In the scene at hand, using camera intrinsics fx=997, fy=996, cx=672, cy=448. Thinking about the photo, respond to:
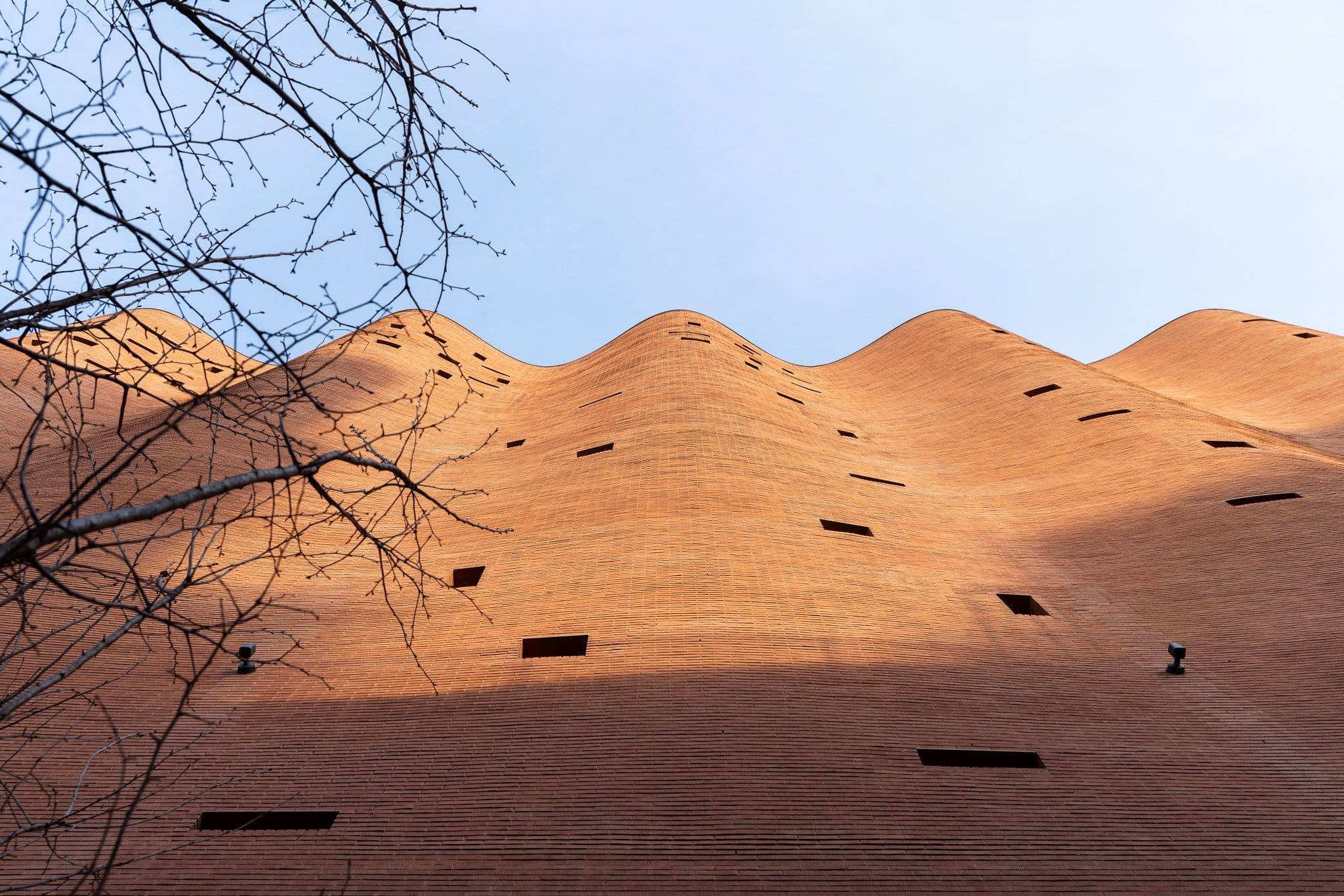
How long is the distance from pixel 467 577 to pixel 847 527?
19.2 ft

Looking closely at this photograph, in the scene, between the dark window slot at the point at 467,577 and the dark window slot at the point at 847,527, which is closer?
the dark window slot at the point at 467,577

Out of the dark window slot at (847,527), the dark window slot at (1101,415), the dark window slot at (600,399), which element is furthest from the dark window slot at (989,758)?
the dark window slot at (600,399)

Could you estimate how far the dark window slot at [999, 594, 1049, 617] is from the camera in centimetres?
1339

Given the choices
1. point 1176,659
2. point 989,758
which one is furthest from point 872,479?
point 989,758

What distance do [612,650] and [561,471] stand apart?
7.31 metres

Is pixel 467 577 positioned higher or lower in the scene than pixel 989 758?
higher

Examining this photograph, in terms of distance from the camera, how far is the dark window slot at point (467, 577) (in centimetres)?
1382

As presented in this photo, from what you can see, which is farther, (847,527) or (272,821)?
(847,527)

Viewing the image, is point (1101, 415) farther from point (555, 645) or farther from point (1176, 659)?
point (555, 645)

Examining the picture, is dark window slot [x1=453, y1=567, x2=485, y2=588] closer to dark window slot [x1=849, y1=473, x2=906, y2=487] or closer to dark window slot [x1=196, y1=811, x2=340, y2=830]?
dark window slot [x1=196, y1=811, x2=340, y2=830]

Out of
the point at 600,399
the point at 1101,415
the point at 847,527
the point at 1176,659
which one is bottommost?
the point at 1176,659

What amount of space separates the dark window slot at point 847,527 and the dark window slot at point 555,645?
5.23 meters

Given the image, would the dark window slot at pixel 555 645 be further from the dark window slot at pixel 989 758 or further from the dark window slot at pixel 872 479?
the dark window slot at pixel 872 479

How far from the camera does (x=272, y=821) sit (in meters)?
8.39
